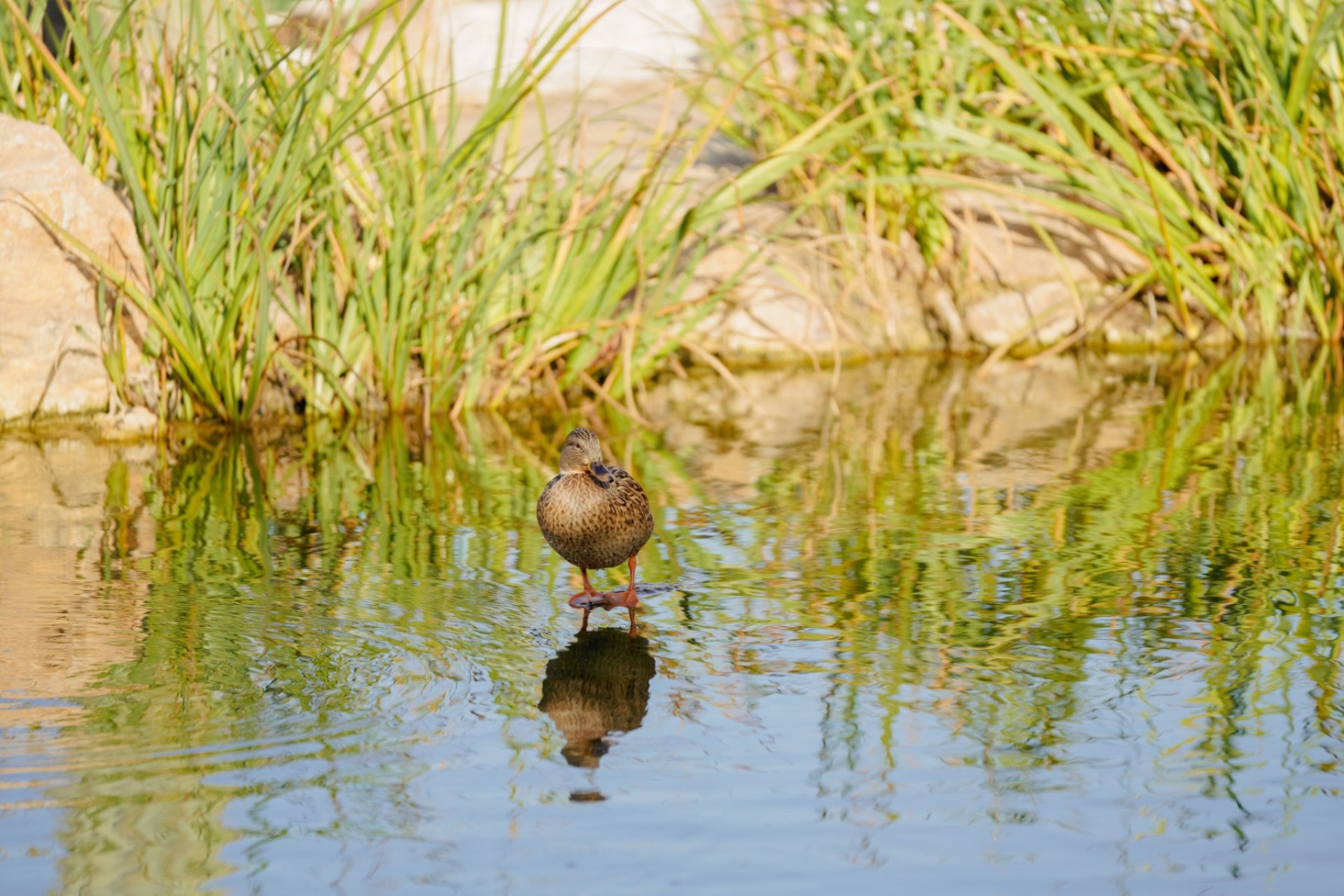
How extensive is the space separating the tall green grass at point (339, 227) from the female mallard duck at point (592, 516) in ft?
6.83

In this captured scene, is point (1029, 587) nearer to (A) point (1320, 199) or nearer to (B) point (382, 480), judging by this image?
(B) point (382, 480)

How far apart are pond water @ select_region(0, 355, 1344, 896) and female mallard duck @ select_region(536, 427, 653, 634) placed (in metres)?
0.14

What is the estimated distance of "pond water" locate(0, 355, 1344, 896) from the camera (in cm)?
270

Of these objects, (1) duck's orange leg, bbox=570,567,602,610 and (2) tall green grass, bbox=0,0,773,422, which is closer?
(1) duck's orange leg, bbox=570,567,602,610

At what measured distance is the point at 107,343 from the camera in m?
6.36

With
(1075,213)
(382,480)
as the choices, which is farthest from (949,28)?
(382,480)

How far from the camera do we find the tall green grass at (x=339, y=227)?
237 inches

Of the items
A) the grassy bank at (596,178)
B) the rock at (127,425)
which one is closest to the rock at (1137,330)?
the grassy bank at (596,178)

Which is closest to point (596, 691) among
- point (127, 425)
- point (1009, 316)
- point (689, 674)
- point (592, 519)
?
point (689, 674)

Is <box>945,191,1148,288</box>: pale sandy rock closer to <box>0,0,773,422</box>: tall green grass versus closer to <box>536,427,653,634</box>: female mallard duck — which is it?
<box>0,0,773,422</box>: tall green grass

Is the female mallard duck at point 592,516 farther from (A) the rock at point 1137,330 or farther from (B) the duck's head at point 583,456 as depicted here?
(A) the rock at point 1137,330

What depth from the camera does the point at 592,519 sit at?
3.91m

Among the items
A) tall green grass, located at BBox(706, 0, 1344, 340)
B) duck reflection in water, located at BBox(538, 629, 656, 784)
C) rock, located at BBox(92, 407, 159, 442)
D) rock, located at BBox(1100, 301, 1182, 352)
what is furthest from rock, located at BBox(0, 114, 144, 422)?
rock, located at BBox(1100, 301, 1182, 352)

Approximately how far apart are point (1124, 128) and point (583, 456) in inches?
205
